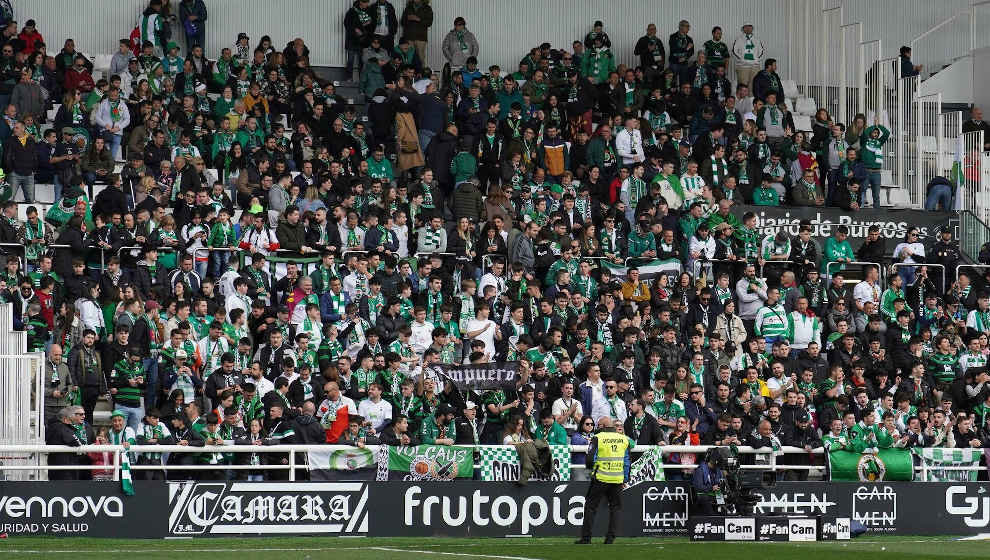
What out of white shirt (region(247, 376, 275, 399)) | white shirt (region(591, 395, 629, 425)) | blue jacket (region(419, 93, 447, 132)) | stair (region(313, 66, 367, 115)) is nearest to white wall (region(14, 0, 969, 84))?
stair (region(313, 66, 367, 115))

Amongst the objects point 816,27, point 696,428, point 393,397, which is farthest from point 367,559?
point 816,27

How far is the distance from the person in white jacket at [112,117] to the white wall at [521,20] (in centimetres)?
544

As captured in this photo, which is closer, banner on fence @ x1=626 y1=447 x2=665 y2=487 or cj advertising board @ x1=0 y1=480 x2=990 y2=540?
cj advertising board @ x1=0 y1=480 x2=990 y2=540

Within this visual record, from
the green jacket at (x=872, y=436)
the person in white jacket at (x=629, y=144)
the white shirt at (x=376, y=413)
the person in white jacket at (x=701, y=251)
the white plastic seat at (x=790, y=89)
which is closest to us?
the white shirt at (x=376, y=413)

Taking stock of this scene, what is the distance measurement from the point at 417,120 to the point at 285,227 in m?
4.90

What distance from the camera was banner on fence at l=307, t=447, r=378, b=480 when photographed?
22484mm

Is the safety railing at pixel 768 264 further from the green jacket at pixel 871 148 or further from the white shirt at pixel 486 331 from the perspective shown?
the white shirt at pixel 486 331

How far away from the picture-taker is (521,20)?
123 ft

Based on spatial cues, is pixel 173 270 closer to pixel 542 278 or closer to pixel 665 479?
pixel 542 278

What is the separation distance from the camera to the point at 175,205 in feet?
89.1

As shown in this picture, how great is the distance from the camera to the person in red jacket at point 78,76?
2963 centimetres

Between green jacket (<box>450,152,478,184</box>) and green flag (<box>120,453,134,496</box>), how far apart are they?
10.5 metres

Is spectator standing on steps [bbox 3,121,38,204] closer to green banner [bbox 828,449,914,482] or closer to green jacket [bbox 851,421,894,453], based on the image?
green banner [bbox 828,449,914,482]

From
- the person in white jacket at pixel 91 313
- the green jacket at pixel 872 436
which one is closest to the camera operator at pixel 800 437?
the green jacket at pixel 872 436
